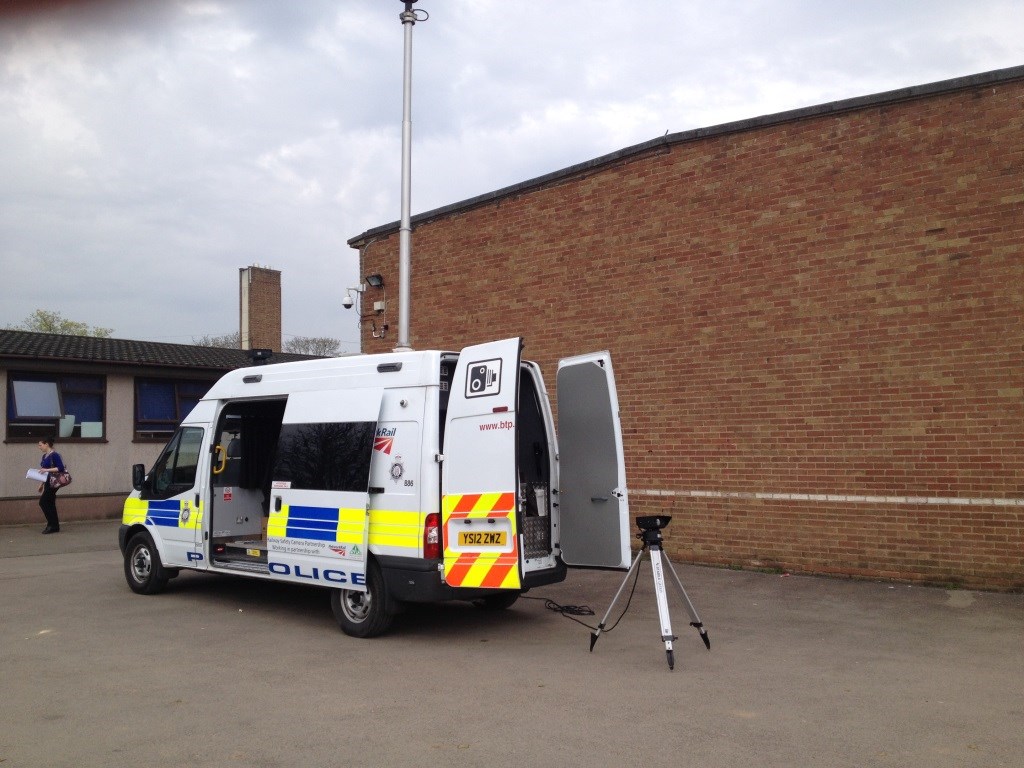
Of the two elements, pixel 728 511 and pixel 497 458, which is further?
pixel 728 511

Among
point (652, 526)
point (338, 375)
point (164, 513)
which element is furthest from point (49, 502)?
point (652, 526)

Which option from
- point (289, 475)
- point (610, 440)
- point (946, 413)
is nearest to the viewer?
point (610, 440)

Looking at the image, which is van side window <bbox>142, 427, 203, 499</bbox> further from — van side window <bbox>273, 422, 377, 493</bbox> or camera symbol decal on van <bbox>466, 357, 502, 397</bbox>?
camera symbol decal on van <bbox>466, 357, 502, 397</bbox>

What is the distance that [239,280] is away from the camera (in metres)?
32.6

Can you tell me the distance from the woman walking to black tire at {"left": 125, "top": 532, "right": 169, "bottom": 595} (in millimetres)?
7289

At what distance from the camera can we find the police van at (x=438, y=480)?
7266 millimetres

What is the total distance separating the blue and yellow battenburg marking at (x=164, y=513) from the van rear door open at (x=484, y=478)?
3.58 metres

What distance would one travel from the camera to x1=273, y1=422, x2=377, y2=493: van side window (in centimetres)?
791

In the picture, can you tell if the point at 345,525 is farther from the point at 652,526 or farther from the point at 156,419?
the point at 156,419

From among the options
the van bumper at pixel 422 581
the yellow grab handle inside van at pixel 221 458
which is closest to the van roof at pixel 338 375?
the yellow grab handle inside van at pixel 221 458

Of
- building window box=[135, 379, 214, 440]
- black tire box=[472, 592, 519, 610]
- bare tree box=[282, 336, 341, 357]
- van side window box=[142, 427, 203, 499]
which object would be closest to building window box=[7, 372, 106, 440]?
building window box=[135, 379, 214, 440]

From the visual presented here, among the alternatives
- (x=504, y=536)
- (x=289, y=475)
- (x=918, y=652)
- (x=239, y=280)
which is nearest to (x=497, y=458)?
(x=504, y=536)

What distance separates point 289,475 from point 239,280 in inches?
1013

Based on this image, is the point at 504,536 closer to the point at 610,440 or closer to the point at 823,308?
the point at 610,440
